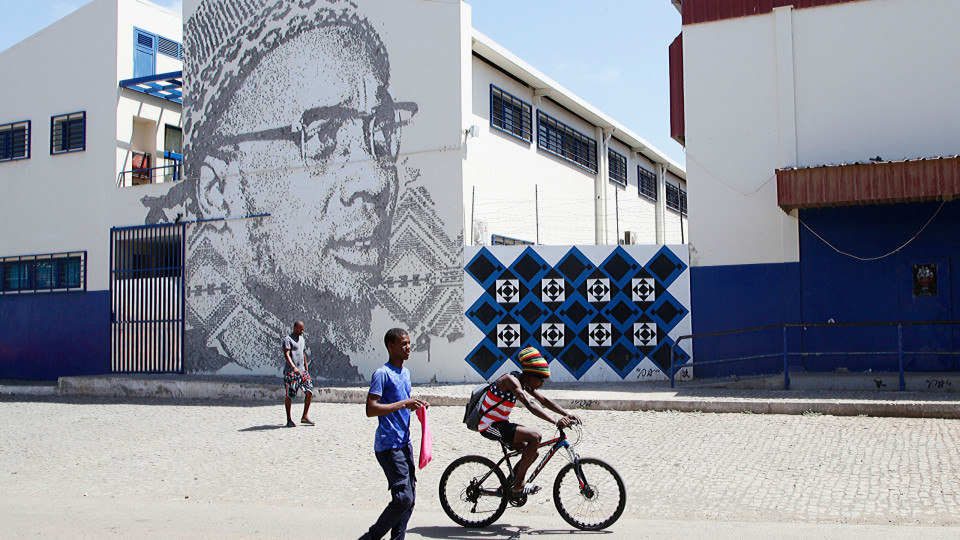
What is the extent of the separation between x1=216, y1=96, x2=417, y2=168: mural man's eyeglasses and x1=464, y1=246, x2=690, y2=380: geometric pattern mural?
123 inches

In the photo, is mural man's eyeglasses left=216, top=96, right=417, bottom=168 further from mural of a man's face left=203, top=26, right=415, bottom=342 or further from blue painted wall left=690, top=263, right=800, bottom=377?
blue painted wall left=690, top=263, right=800, bottom=377

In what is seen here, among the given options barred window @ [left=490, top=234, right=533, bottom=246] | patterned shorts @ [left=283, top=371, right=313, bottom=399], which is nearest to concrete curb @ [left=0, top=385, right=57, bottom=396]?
patterned shorts @ [left=283, top=371, right=313, bottom=399]

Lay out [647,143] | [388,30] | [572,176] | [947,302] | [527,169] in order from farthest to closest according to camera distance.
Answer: [647,143] < [572,176] < [527,169] < [388,30] < [947,302]

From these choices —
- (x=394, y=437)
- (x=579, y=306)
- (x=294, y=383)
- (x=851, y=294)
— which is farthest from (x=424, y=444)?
(x=851, y=294)

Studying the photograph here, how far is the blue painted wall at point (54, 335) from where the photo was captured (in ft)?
65.6

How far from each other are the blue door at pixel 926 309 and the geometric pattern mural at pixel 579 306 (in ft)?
12.2

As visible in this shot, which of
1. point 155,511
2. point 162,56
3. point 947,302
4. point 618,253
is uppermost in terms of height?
point 162,56

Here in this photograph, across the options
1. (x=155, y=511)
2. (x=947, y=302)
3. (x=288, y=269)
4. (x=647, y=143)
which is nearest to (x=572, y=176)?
(x=647, y=143)

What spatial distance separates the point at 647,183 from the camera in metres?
30.4

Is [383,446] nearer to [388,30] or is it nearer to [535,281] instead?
[535,281]

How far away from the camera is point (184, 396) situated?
55.4 feet

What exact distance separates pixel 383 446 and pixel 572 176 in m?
18.2

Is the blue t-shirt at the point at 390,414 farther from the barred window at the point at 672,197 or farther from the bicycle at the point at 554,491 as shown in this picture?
the barred window at the point at 672,197

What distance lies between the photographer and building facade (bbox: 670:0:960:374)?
14.6 metres
